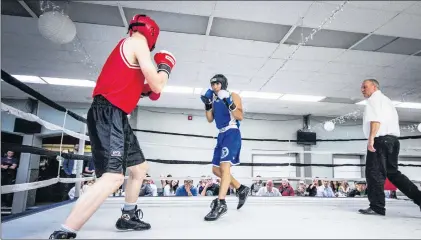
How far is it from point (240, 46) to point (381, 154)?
107 inches

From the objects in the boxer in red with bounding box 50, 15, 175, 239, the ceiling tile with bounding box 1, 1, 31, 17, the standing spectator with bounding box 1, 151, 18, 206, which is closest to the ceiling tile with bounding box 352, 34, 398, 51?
the boxer in red with bounding box 50, 15, 175, 239

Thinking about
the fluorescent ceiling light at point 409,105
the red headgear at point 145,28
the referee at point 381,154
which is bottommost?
the referee at point 381,154

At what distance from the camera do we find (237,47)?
14.2 ft

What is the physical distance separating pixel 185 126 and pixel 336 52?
4999mm

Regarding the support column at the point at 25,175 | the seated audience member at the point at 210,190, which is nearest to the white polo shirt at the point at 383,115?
the seated audience member at the point at 210,190

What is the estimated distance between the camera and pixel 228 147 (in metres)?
2.04

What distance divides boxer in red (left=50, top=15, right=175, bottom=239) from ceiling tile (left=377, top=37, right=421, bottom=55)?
13.6ft

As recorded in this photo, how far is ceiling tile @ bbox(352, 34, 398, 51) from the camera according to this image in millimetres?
3961

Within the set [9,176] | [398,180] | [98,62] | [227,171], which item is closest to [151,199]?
[227,171]

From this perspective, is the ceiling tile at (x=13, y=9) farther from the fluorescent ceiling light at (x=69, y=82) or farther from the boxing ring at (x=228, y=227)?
the boxing ring at (x=228, y=227)

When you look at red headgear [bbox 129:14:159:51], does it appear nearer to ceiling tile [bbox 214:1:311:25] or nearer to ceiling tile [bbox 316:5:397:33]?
ceiling tile [bbox 214:1:311:25]

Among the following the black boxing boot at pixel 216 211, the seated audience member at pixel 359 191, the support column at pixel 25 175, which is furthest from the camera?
the seated audience member at pixel 359 191

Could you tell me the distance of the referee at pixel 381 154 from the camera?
210 centimetres

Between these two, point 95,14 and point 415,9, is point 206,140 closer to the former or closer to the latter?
point 95,14
